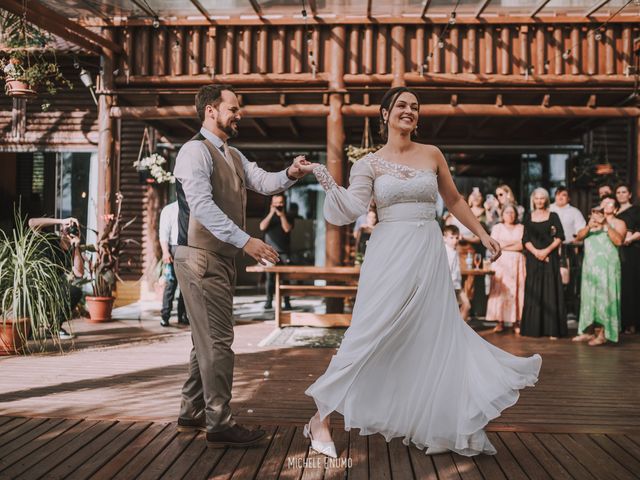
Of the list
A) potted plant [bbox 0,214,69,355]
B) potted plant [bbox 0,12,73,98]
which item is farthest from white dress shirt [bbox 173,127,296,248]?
potted plant [bbox 0,12,73,98]

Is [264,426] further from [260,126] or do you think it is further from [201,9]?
[260,126]

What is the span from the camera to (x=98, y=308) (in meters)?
7.92

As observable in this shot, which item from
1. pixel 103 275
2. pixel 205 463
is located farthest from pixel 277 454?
A: pixel 103 275

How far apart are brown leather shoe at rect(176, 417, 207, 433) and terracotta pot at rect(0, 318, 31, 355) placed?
295cm

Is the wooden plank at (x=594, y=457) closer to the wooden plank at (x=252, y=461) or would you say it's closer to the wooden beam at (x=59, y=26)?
the wooden plank at (x=252, y=461)

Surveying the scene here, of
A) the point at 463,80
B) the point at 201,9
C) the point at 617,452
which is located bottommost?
the point at 617,452

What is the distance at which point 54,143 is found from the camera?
11086mm

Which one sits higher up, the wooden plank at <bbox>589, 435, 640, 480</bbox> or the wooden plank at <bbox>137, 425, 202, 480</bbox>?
the wooden plank at <bbox>137, 425, 202, 480</bbox>

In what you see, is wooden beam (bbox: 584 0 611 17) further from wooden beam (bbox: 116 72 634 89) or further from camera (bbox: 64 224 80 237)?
camera (bbox: 64 224 80 237)

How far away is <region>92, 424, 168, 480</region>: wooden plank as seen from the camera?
2682 millimetres

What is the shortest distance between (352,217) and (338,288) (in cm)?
453

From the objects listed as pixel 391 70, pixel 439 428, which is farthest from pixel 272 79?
pixel 439 428

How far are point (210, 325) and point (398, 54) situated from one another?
6.86 metres

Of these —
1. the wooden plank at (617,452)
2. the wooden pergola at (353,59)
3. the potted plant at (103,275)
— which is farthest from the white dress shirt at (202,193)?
the wooden pergola at (353,59)
